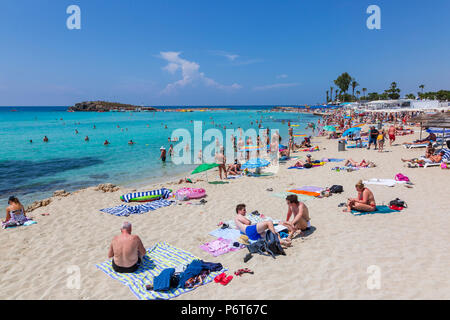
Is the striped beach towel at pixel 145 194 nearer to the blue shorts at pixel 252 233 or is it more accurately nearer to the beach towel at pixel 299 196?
the beach towel at pixel 299 196

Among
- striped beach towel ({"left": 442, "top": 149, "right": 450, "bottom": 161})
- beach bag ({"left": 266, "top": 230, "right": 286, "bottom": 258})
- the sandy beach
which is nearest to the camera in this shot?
the sandy beach

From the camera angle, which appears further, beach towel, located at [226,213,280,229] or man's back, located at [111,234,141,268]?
beach towel, located at [226,213,280,229]

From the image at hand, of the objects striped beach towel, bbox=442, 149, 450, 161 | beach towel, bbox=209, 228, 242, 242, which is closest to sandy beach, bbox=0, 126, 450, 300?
beach towel, bbox=209, 228, 242, 242

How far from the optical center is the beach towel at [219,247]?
5800 millimetres

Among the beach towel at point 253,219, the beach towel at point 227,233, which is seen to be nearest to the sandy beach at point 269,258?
the beach towel at point 227,233

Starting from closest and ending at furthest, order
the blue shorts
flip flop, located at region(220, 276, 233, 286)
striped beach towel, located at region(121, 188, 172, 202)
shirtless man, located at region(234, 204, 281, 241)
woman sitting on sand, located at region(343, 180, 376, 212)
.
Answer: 1. flip flop, located at region(220, 276, 233, 286)
2. shirtless man, located at region(234, 204, 281, 241)
3. the blue shorts
4. woman sitting on sand, located at region(343, 180, 376, 212)
5. striped beach towel, located at region(121, 188, 172, 202)

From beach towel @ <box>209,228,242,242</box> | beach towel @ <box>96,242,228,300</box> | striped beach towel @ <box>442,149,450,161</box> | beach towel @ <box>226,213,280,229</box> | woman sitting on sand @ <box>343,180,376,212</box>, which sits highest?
striped beach towel @ <box>442,149,450,161</box>

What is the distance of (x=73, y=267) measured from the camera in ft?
17.9

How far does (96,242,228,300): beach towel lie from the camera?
4.46 m

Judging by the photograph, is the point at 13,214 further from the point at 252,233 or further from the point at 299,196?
the point at 299,196

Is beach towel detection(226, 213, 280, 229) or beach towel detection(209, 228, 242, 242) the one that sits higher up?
beach towel detection(226, 213, 280, 229)

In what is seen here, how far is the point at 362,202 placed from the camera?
7.45m

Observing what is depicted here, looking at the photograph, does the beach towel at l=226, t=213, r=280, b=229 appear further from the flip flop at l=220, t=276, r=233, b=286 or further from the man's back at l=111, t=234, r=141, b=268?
the man's back at l=111, t=234, r=141, b=268

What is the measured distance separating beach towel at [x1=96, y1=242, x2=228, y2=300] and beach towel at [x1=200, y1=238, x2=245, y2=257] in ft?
1.38
